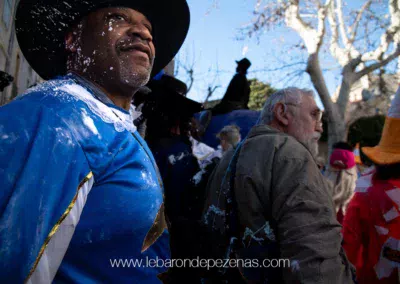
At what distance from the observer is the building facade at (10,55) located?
7.48ft

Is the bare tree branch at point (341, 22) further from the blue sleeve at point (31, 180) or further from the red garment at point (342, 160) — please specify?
the blue sleeve at point (31, 180)

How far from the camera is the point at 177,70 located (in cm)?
1056

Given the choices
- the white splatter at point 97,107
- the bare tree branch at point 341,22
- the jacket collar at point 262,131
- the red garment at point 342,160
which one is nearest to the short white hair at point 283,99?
the jacket collar at point 262,131

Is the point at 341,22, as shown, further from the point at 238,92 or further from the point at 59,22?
the point at 59,22

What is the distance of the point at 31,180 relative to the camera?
0.84 meters

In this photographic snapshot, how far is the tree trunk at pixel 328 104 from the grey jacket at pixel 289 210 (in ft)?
28.6

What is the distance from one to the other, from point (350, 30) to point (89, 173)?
1398cm

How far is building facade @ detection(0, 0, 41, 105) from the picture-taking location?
2279 millimetres

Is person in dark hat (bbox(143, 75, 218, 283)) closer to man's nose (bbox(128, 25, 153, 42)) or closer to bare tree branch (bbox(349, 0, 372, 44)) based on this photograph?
man's nose (bbox(128, 25, 153, 42))

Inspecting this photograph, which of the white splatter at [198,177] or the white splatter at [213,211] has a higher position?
the white splatter at [213,211]

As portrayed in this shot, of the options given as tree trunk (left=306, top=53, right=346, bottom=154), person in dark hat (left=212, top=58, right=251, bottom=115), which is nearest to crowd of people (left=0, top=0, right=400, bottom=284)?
person in dark hat (left=212, top=58, right=251, bottom=115)

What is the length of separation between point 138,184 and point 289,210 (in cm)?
93

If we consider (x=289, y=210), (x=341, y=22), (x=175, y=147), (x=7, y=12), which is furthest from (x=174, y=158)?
(x=341, y=22)

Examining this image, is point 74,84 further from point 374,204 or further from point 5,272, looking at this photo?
point 374,204
